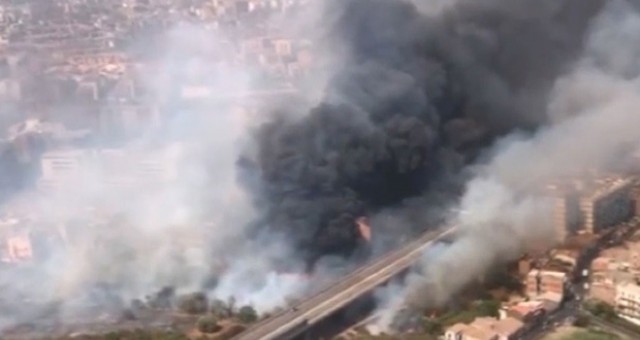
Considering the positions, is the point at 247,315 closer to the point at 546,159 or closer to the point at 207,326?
the point at 207,326

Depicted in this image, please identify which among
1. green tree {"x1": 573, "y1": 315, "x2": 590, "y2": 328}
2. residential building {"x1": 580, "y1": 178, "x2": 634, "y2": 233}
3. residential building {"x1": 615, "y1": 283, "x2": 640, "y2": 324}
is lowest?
green tree {"x1": 573, "y1": 315, "x2": 590, "y2": 328}

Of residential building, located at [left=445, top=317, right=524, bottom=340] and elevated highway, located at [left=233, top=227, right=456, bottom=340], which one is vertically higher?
elevated highway, located at [left=233, top=227, right=456, bottom=340]

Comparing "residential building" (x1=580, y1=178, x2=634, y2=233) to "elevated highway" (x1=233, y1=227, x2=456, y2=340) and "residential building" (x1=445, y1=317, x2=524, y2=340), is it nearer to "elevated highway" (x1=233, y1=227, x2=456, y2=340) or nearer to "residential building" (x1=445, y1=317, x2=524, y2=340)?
"elevated highway" (x1=233, y1=227, x2=456, y2=340)

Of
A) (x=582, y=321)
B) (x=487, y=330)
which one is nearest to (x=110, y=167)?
(x=487, y=330)

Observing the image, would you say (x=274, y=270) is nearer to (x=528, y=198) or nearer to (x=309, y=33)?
(x=528, y=198)

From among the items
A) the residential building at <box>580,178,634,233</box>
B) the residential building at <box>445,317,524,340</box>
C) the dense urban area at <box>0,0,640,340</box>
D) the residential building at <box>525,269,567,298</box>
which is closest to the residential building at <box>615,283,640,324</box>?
the dense urban area at <box>0,0,640,340</box>

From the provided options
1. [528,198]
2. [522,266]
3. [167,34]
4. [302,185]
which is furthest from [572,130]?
[167,34]
